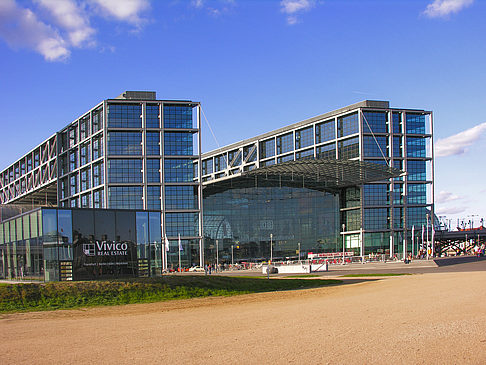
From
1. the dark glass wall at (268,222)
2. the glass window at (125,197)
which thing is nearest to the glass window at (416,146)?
the dark glass wall at (268,222)

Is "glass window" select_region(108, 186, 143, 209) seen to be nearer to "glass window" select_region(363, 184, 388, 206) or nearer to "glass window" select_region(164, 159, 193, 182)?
"glass window" select_region(164, 159, 193, 182)

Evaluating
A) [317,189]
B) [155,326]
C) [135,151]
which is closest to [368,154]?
[317,189]

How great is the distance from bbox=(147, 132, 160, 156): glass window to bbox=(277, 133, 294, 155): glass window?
42.8 metres

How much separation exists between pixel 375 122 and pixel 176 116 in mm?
45767

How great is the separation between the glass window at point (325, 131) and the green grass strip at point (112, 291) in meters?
90.0

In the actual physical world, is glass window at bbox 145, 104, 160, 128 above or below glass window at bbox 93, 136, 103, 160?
above

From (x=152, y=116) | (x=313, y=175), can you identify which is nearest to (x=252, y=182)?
(x=313, y=175)

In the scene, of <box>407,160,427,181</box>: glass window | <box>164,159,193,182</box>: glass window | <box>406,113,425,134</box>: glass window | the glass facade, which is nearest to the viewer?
the glass facade

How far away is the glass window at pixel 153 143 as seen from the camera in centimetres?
10525

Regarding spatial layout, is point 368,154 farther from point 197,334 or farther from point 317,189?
point 197,334

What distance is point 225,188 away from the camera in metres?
111

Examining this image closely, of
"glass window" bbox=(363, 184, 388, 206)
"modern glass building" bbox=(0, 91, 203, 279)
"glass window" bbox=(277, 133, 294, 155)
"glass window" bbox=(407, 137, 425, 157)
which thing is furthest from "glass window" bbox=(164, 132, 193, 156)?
"glass window" bbox=(407, 137, 425, 157)

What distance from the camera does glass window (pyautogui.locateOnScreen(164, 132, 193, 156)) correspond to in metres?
106

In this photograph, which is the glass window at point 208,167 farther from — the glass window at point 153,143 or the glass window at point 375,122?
the glass window at point 375,122
